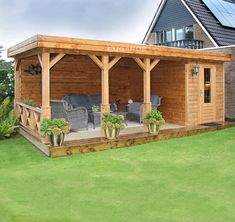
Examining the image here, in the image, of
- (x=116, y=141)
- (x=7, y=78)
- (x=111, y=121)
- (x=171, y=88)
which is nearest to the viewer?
(x=116, y=141)

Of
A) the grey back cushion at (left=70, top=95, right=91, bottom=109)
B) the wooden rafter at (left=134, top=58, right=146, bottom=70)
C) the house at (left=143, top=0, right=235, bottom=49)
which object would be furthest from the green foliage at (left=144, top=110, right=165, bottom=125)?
the house at (left=143, top=0, right=235, bottom=49)

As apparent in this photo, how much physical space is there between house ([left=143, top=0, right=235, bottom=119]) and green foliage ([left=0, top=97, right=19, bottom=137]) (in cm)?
1097

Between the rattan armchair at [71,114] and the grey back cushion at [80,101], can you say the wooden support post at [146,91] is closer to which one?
the rattan armchair at [71,114]

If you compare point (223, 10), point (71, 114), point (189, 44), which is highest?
point (223, 10)

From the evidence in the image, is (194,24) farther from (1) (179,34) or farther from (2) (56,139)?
(2) (56,139)

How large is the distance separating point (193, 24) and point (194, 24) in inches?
3.0

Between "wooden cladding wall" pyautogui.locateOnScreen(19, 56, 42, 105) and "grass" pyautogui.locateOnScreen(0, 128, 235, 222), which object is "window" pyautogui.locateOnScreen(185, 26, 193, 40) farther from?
"grass" pyautogui.locateOnScreen(0, 128, 235, 222)

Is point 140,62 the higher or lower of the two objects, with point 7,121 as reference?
higher

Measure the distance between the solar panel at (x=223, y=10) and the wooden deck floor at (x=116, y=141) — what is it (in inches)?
430

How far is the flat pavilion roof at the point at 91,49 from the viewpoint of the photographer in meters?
7.50

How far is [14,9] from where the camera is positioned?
17.2m

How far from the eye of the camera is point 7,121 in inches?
369

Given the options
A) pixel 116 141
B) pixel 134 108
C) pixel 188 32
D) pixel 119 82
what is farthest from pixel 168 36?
pixel 116 141

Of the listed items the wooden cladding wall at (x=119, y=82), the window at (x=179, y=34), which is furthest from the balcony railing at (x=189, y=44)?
the wooden cladding wall at (x=119, y=82)
